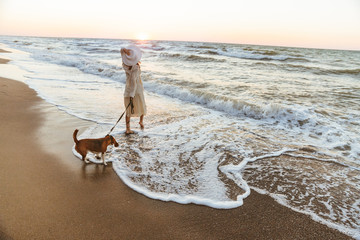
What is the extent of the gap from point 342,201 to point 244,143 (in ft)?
6.79

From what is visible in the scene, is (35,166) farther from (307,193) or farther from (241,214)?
(307,193)

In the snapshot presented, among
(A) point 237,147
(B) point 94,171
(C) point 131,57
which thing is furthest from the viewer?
(A) point 237,147

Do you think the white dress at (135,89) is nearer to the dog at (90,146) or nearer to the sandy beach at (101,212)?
the dog at (90,146)

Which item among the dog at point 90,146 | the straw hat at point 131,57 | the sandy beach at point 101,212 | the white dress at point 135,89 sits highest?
the straw hat at point 131,57

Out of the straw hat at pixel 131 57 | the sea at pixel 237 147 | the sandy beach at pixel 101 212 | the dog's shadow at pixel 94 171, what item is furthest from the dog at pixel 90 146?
the straw hat at pixel 131 57

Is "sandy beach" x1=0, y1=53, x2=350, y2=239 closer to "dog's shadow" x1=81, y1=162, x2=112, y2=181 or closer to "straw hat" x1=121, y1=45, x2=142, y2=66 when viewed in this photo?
"dog's shadow" x1=81, y1=162, x2=112, y2=181

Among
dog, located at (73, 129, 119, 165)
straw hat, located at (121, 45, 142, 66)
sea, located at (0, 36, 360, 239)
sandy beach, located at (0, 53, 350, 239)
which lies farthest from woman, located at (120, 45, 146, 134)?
sandy beach, located at (0, 53, 350, 239)

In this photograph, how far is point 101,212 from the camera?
2.54 m

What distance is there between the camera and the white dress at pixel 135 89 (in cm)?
463

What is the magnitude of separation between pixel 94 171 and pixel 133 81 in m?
2.13

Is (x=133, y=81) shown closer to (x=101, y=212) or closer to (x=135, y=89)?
(x=135, y=89)

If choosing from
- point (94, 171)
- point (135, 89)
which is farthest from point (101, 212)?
point (135, 89)

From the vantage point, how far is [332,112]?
6996mm

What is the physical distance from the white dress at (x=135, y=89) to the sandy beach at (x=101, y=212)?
5.98 ft
